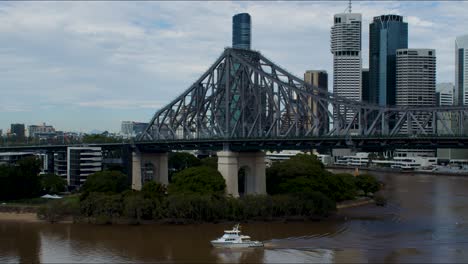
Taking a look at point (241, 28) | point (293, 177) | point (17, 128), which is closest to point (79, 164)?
point (293, 177)

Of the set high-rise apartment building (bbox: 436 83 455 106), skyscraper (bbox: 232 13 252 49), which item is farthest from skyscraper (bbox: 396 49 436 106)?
skyscraper (bbox: 232 13 252 49)

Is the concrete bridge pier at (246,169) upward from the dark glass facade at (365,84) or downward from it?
downward

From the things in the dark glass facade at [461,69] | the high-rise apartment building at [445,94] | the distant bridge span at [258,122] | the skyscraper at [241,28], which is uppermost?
the skyscraper at [241,28]

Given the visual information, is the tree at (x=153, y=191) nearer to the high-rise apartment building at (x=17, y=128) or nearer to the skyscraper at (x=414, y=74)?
the skyscraper at (x=414, y=74)

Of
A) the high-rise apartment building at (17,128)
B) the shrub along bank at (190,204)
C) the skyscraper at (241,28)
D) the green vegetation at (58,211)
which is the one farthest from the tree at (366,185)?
the high-rise apartment building at (17,128)

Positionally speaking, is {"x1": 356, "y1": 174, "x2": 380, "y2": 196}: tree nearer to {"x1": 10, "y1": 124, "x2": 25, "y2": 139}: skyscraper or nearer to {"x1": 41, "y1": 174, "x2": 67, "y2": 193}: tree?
{"x1": 41, "y1": 174, "x2": 67, "y2": 193}: tree
